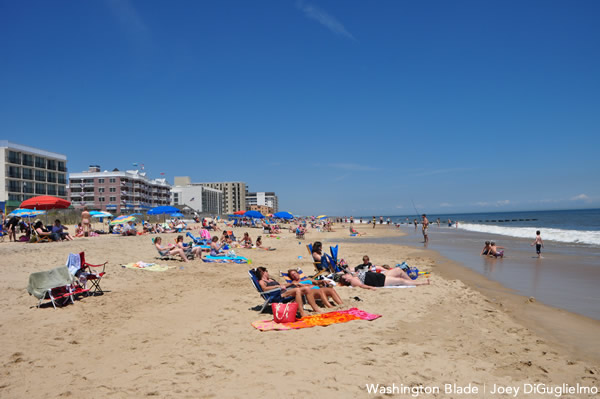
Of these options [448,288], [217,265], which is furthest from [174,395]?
[217,265]

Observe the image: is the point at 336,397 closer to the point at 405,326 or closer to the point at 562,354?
the point at 405,326

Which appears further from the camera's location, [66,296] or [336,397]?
[66,296]

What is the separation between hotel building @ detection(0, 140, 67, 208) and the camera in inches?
1925

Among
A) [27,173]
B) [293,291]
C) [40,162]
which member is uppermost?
[40,162]

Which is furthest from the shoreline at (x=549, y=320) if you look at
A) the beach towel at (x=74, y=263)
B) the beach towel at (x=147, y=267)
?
the beach towel at (x=147, y=267)

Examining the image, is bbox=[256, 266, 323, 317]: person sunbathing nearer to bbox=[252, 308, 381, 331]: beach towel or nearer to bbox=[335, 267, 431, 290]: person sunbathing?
bbox=[252, 308, 381, 331]: beach towel

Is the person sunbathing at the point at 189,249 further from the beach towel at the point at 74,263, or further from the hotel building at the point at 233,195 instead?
the hotel building at the point at 233,195

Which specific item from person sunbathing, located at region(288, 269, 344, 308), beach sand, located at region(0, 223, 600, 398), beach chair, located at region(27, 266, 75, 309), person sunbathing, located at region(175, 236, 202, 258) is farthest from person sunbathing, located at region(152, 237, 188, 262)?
person sunbathing, located at region(288, 269, 344, 308)

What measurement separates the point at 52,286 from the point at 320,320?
4585mm

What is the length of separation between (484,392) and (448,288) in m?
5.26

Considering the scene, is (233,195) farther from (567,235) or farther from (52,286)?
(52,286)

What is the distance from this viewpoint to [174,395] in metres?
3.21

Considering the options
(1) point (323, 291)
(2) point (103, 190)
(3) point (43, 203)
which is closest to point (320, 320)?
(1) point (323, 291)

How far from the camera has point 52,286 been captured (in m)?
6.21
